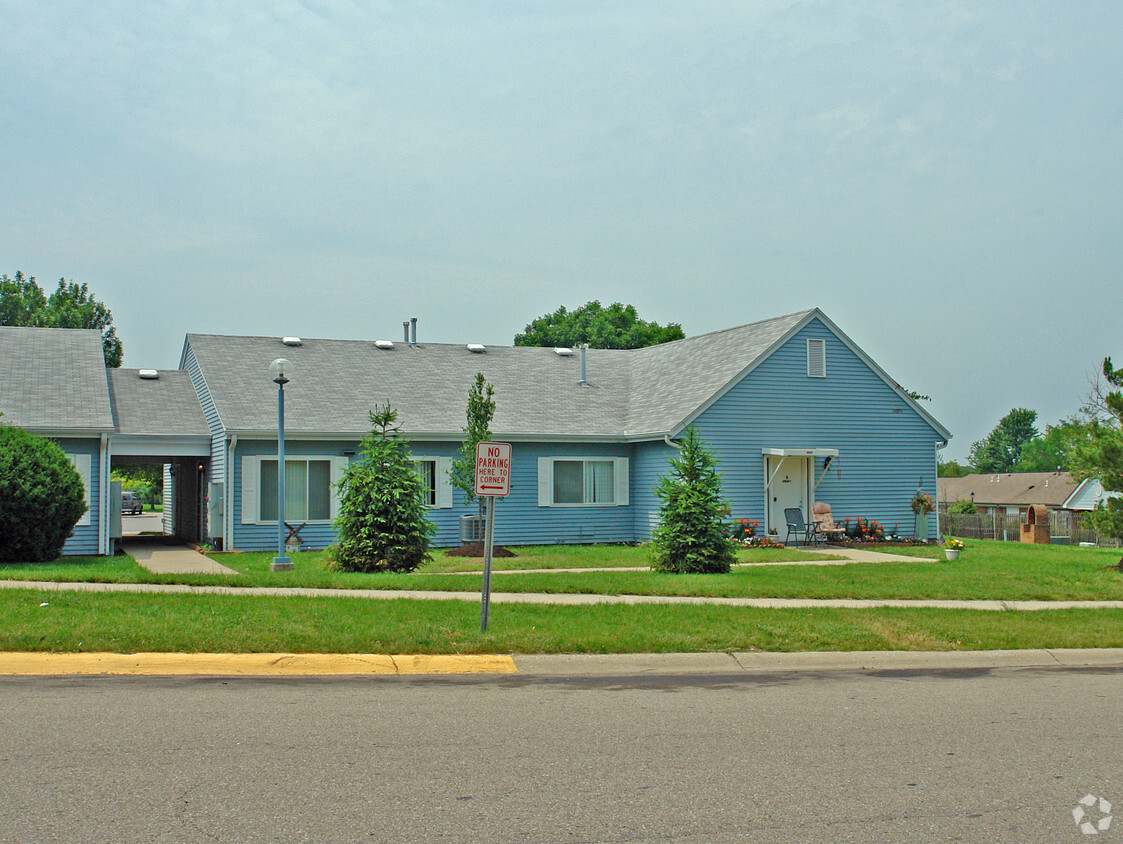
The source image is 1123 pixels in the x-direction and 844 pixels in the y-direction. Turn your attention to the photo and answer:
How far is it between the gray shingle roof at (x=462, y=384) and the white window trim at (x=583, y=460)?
0.70m

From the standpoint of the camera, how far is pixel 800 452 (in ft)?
82.0

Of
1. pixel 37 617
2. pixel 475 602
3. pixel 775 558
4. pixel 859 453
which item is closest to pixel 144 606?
pixel 37 617

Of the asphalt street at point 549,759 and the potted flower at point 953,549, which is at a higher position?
the potted flower at point 953,549

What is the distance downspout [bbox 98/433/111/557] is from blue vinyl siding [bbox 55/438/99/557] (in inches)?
1.9

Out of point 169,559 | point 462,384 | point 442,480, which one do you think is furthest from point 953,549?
point 169,559

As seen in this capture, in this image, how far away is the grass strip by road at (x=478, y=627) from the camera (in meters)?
9.93

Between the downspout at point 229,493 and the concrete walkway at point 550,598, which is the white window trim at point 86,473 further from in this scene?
the concrete walkway at point 550,598

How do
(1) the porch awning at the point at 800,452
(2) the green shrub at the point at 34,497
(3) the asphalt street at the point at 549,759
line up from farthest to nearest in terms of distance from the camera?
(1) the porch awning at the point at 800,452
(2) the green shrub at the point at 34,497
(3) the asphalt street at the point at 549,759

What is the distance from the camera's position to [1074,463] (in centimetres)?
1991

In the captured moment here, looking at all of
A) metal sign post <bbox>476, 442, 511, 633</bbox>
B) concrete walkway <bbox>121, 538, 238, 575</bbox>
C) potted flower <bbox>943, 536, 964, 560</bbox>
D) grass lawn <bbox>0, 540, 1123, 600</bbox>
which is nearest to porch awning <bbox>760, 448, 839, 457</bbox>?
grass lawn <bbox>0, 540, 1123, 600</bbox>

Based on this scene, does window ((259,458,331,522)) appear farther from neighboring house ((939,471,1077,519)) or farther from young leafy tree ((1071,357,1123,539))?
neighboring house ((939,471,1077,519))

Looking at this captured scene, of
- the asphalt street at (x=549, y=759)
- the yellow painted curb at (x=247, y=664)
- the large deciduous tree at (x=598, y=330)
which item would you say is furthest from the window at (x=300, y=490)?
→ the large deciduous tree at (x=598, y=330)

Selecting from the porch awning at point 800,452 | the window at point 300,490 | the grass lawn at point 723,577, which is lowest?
the grass lawn at point 723,577

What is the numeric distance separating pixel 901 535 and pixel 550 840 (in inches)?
935
